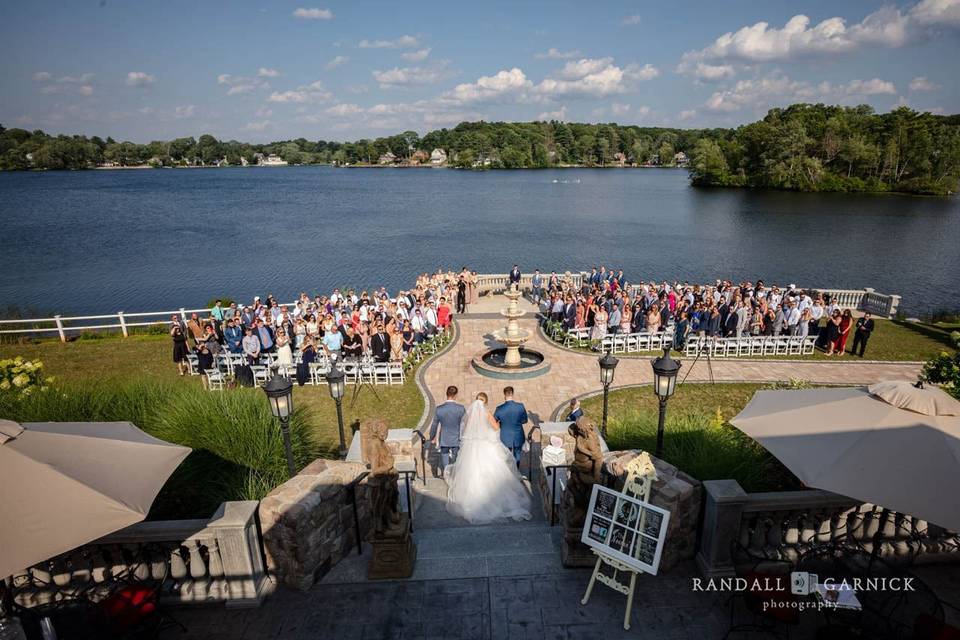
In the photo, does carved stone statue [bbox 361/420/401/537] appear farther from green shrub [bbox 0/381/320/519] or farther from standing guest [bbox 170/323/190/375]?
standing guest [bbox 170/323/190/375]

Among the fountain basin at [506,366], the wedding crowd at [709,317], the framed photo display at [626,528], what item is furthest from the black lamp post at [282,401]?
the wedding crowd at [709,317]

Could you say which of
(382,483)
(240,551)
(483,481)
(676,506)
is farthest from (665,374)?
(240,551)

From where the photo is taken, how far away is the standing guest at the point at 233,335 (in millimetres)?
16344

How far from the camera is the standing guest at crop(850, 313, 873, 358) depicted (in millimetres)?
17344

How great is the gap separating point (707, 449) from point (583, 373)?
26.9 ft

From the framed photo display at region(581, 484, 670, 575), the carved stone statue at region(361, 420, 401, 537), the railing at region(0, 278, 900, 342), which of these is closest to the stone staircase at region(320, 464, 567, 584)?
the carved stone statue at region(361, 420, 401, 537)

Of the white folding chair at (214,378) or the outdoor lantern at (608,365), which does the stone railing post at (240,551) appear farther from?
the white folding chair at (214,378)

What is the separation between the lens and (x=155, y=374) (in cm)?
1695

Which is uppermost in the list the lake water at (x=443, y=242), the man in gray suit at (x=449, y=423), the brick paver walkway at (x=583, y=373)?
the man in gray suit at (x=449, y=423)

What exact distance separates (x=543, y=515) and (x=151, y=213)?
8908cm

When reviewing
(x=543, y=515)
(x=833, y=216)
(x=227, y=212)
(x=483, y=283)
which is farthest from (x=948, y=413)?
(x=227, y=212)

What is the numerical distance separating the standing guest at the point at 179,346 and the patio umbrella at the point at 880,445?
15.9 meters

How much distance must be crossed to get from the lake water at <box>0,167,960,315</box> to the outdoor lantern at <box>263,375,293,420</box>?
31.3 meters

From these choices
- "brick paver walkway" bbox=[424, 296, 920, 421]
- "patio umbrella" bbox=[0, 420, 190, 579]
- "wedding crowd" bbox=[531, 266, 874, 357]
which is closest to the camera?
"patio umbrella" bbox=[0, 420, 190, 579]
